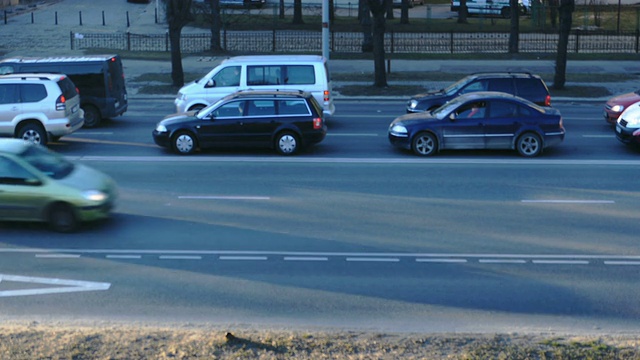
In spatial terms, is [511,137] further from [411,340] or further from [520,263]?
[411,340]

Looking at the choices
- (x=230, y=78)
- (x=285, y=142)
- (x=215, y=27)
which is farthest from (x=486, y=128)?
(x=215, y=27)

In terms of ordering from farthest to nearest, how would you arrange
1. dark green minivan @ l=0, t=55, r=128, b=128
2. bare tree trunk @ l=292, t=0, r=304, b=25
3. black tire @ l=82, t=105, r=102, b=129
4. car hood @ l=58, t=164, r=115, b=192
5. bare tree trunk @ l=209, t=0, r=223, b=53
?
1. bare tree trunk @ l=292, t=0, r=304, b=25
2. bare tree trunk @ l=209, t=0, r=223, b=53
3. black tire @ l=82, t=105, r=102, b=129
4. dark green minivan @ l=0, t=55, r=128, b=128
5. car hood @ l=58, t=164, r=115, b=192

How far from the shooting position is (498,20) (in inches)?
2221

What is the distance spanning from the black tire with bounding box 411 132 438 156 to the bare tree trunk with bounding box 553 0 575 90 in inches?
524

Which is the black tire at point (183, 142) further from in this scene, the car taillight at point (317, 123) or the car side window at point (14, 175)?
the car side window at point (14, 175)

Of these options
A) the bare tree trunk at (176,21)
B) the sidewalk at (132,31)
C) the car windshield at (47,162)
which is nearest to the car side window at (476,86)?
the sidewalk at (132,31)

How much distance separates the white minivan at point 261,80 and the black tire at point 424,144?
4.09 metres

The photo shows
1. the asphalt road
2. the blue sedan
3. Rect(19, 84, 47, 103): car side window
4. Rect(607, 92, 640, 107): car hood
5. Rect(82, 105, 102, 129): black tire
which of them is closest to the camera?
the asphalt road

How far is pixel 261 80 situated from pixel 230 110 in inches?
150

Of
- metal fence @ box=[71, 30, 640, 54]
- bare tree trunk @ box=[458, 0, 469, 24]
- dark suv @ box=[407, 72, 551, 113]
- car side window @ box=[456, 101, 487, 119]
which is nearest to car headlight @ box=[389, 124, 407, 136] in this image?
car side window @ box=[456, 101, 487, 119]

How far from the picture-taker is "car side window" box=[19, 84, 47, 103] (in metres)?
20.3

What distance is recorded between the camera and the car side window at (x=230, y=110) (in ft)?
64.5

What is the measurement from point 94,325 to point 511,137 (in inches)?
488

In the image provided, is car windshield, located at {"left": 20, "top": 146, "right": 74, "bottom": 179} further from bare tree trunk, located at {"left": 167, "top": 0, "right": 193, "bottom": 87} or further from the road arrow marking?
bare tree trunk, located at {"left": 167, "top": 0, "right": 193, "bottom": 87}
